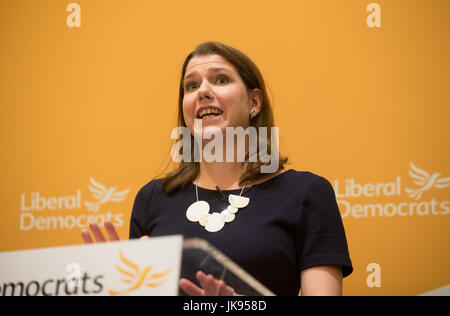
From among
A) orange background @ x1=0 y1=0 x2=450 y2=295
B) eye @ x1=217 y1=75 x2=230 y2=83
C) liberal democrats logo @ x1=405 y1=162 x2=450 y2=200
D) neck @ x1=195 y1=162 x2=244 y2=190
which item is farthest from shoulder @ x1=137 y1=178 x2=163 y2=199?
liberal democrats logo @ x1=405 y1=162 x2=450 y2=200

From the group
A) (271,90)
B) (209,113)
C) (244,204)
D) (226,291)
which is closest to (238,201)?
(244,204)

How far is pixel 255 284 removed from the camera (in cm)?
69

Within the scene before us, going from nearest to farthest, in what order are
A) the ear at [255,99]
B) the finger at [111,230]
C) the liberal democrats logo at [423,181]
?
the finger at [111,230], the ear at [255,99], the liberal democrats logo at [423,181]

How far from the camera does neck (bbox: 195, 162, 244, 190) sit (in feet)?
4.24

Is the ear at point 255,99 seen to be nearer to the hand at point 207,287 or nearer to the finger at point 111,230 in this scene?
the finger at point 111,230

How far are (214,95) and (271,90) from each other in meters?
0.55

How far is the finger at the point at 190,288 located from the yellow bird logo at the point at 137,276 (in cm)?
4

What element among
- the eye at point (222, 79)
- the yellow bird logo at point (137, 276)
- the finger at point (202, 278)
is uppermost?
the eye at point (222, 79)

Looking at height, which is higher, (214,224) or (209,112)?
(209,112)

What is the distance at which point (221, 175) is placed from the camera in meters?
1.31

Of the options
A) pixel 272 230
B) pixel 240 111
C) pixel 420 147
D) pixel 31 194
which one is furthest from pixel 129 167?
pixel 420 147

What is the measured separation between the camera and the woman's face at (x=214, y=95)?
1.26m

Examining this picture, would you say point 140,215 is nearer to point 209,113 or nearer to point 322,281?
point 209,113

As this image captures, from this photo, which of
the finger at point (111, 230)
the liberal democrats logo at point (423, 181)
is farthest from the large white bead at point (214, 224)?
the liberal democrats logo at point (423, 181)
